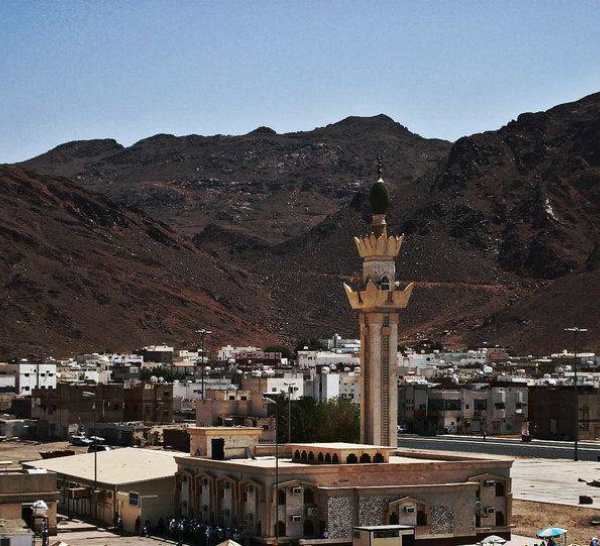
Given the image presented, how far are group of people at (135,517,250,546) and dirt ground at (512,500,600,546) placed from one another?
10881 mm

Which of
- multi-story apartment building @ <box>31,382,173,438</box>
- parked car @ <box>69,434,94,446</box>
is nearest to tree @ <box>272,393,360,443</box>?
parked car @ <box>69,434,94,446</box>

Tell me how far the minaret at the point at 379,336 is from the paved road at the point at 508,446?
3201 cm

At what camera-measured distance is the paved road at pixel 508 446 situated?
9575cm

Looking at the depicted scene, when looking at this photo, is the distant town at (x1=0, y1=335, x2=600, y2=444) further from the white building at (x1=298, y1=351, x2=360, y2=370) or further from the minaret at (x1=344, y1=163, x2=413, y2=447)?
the minaret at (x1=344, y1=163, x2=413, y2=447)

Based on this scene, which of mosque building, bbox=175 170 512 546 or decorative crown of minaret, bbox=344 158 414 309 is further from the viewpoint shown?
decorative crown of minaret, bbox=344 158 414 309

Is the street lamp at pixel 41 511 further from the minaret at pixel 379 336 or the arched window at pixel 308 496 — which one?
the minaret at pixel 379 336

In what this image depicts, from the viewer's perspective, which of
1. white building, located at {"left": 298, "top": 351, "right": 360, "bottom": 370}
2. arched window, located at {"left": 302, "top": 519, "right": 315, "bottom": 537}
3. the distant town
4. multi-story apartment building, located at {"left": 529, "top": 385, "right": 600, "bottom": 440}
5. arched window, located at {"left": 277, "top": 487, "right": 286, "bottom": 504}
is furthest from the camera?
white building, located at {"left": 298, "top": 351, "right": 360, "bottom": 370}

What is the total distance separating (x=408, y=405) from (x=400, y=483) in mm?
71389

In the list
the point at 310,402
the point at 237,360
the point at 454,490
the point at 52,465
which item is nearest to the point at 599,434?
the point at 310,402

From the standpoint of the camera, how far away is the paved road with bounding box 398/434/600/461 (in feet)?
314

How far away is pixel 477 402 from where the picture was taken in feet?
403

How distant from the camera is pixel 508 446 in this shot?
101750mm

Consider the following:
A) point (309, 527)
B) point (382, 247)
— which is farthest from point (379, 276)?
point (309, 527)

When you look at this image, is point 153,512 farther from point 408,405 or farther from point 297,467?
point 408,405
